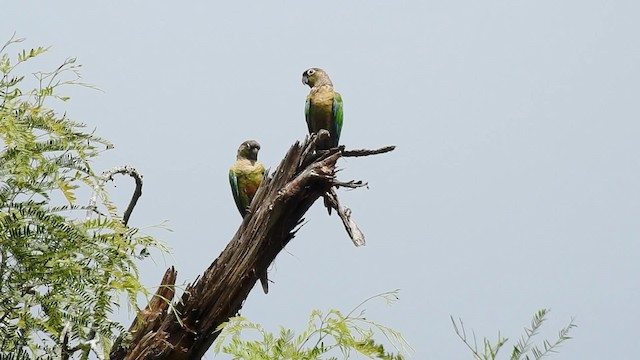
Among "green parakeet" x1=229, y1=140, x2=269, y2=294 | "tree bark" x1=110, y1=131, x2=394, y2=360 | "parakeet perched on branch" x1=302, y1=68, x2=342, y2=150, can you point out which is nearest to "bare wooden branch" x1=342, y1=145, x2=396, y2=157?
"tree bark" x1=110, y1=131, x2=394, y2=360

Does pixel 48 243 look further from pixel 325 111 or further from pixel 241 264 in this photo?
pixel 325 111

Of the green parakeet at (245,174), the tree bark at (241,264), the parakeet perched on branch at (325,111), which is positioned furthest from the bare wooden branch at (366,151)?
the green parakeet at (245,174)

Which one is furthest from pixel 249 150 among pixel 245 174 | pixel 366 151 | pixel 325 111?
pixel 366 151

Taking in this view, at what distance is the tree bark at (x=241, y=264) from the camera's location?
2475 mm

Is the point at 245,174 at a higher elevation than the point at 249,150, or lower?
lower

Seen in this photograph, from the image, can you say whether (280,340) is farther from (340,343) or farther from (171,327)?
(171,327)

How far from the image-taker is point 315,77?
13.6ft

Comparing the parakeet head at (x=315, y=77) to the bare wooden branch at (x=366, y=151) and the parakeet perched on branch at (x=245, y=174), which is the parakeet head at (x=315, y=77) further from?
the bare wooden branch at (x=366, y=151)

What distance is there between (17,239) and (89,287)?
0.21m

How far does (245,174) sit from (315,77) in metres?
0.62

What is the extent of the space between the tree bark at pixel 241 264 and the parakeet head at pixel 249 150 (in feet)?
4.26

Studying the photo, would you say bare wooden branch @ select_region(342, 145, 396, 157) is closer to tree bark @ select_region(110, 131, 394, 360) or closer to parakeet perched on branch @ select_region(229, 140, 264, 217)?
tree bark @ select_region(110, 131, 394, 360)

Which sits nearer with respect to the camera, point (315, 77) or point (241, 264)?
point (241, 264)

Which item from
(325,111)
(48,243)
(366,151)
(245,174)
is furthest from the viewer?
(245,174)
